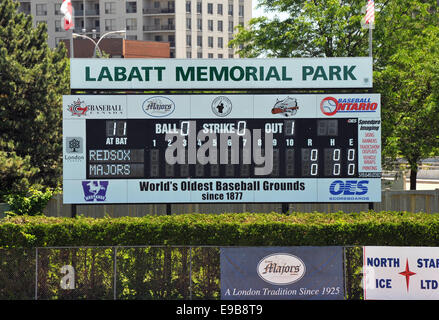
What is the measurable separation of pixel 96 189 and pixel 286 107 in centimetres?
591

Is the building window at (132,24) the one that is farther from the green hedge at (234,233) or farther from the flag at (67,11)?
the green hedge at (234,233)

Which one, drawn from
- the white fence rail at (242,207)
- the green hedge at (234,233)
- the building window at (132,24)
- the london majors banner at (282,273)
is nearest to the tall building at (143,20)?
the building window at (132,24)

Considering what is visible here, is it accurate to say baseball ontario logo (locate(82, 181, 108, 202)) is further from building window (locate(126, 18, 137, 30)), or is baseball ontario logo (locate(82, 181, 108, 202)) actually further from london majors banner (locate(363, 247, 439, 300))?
building window (locate(126, 18, 137, 30))

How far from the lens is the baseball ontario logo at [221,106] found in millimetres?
16672

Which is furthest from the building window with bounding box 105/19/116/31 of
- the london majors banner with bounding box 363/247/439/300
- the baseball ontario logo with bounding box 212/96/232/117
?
the london majors banner with bounding box 363/247/439/300

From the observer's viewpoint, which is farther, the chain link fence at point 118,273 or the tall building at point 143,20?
the tall building at point 143,20

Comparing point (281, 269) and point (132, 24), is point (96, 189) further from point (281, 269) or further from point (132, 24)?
point (132, 24)

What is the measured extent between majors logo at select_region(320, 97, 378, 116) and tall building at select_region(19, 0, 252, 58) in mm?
86500

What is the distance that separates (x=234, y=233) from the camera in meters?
13.9

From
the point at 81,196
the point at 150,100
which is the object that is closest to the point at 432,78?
the point at 150,100

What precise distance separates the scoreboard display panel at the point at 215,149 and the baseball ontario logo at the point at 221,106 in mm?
29

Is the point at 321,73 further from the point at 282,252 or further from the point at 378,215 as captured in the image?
the point at 282,252

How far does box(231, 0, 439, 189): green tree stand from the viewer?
82.1ft
